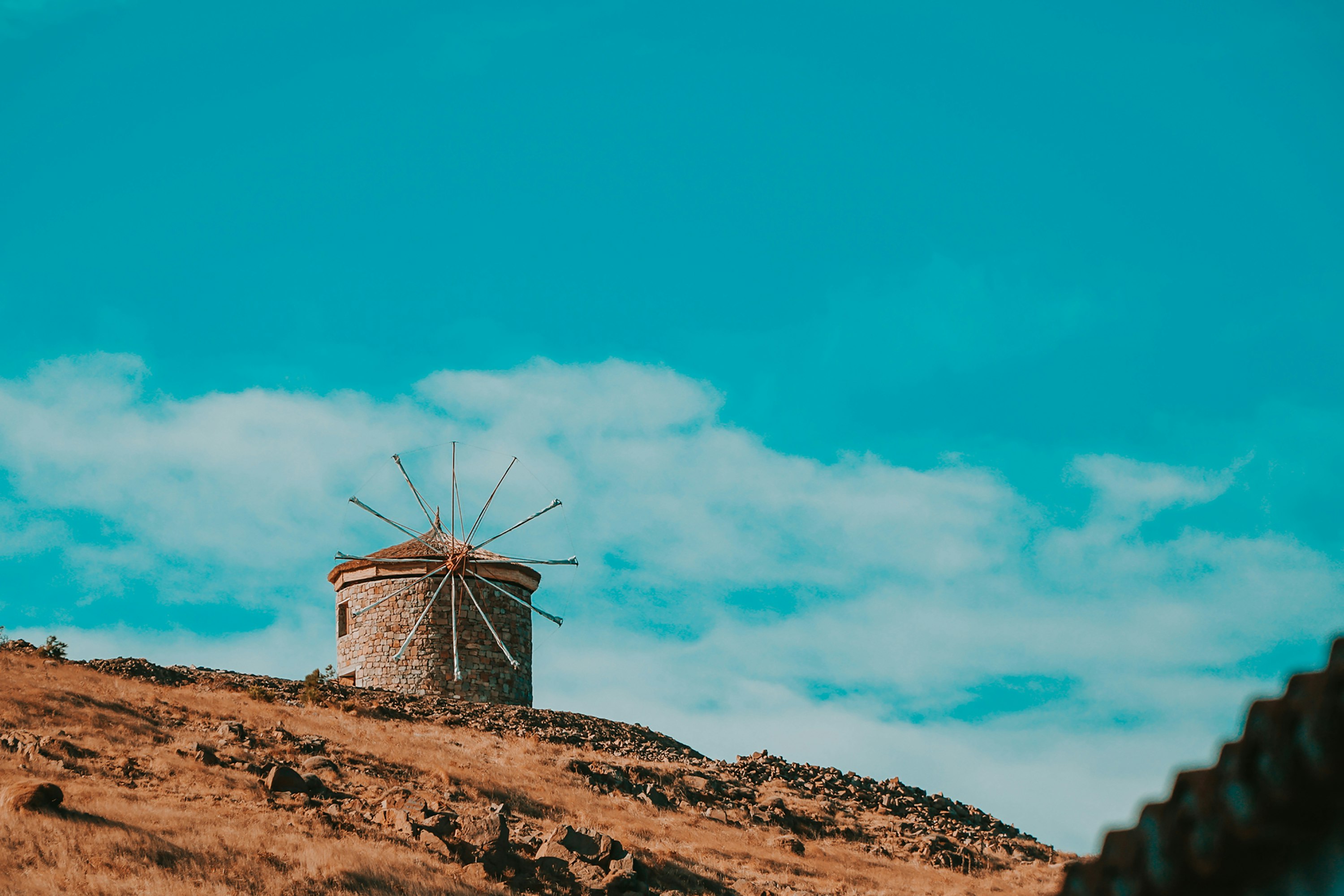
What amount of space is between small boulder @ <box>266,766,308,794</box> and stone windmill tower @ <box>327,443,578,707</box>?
1288 centimetres

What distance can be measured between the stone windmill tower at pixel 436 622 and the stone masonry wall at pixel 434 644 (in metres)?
0.02

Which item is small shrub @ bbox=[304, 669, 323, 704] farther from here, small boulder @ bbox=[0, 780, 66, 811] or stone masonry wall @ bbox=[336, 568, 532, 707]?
small boulder @ bbox=[0, 780, 66, 811]

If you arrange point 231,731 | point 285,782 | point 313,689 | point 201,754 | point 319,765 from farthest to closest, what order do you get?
1. point 313,689
2. point 231,731
3. point 319,765
4. point 201,754
5. point 285,782

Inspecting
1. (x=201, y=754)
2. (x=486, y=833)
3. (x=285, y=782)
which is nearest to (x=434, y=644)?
(x=201, y=754)

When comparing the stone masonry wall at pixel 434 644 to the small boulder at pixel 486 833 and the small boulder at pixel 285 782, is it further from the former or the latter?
the small boulder at pixel 486 833

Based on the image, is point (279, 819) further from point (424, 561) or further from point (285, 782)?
point (424, 561)

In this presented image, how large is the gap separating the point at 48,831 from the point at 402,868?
3.68 m

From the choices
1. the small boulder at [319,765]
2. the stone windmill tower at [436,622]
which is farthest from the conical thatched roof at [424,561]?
the small boulder at [319,765]

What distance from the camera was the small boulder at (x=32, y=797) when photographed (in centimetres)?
1244

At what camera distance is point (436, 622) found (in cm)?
2995

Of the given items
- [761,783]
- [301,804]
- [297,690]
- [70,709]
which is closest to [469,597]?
[297,690]

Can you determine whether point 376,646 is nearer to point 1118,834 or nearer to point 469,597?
point 469,597

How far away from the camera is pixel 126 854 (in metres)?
11.7

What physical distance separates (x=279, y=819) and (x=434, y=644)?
15.6 meters
